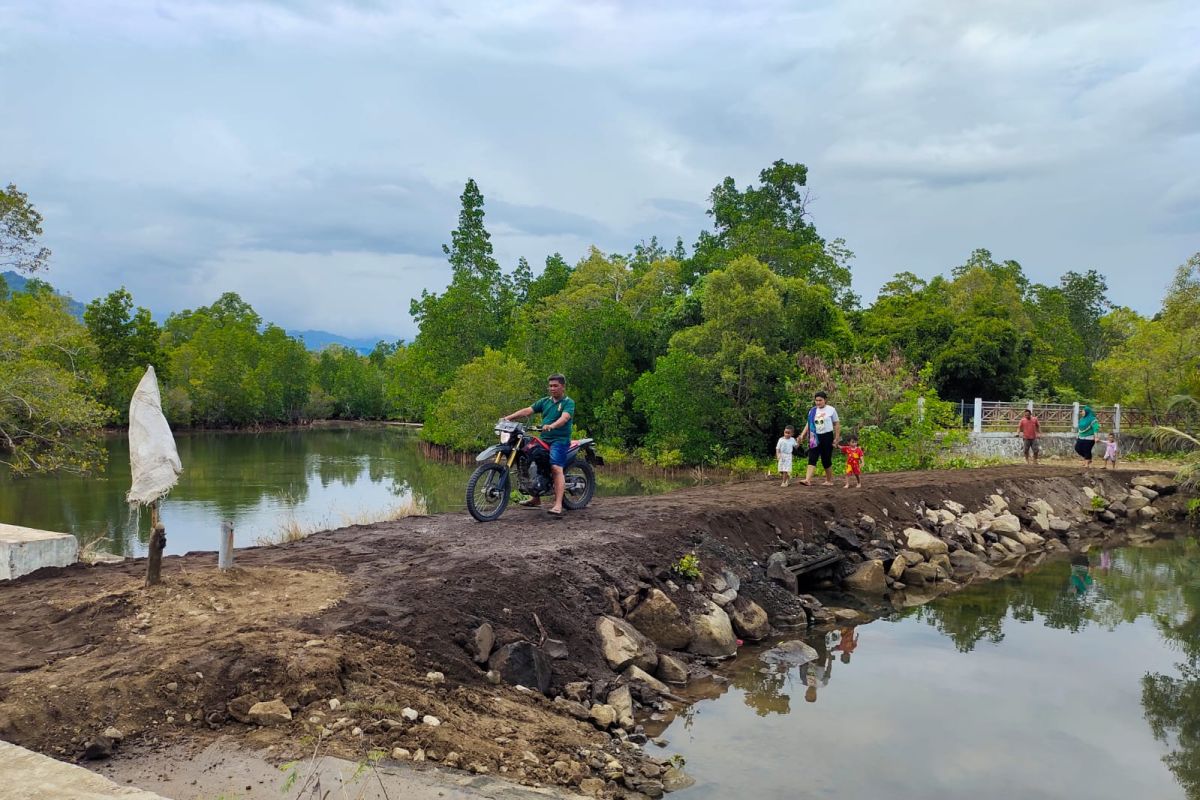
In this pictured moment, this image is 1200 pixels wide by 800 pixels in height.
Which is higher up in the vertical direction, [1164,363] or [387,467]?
[1164,363]

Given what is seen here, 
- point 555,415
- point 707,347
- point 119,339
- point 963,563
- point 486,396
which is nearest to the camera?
point 555,415

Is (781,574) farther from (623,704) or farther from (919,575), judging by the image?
(623,704)

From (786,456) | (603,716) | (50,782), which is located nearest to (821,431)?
(786,456)

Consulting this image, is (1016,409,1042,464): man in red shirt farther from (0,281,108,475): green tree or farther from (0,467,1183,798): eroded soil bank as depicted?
(0,281,108,475): green tree

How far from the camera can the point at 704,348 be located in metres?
31.6

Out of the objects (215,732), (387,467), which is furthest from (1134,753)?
(387,467)

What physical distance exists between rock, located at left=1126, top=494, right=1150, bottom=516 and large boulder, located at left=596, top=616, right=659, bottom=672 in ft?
61.5

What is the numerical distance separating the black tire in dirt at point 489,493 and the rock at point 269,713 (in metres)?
5.24

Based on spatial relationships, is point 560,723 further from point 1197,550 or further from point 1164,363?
point 1164,363

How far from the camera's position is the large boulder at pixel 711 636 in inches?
362

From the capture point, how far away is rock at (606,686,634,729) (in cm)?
691

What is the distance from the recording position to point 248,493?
87.9 feet

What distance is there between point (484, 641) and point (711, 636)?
3.34 m

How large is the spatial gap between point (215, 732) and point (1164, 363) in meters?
34.6
